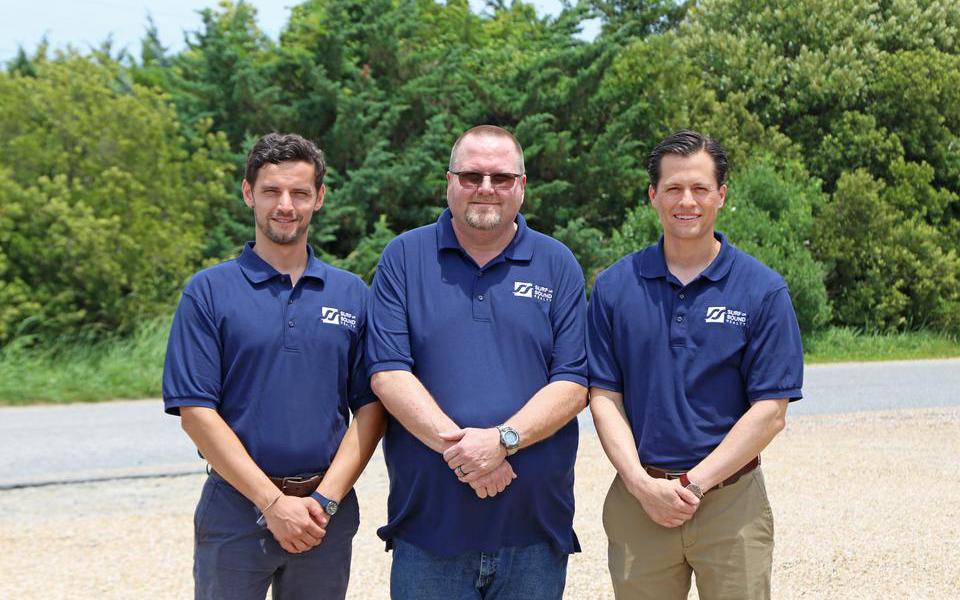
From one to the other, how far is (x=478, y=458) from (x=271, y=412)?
2.39ft

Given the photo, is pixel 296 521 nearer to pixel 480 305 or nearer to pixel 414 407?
pixel 414 407

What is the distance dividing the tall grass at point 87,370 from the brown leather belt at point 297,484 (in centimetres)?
1083

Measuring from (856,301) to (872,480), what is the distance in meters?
13.9

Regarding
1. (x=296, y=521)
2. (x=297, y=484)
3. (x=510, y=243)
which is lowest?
(x=296, y=521)

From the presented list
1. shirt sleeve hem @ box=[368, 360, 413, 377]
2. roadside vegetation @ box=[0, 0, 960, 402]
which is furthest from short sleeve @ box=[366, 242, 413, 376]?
roadside vegetation @ box=[0, 0, 960, 402]

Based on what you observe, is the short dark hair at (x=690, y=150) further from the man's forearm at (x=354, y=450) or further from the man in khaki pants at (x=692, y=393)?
the man's forearm at (x=354, y=450)

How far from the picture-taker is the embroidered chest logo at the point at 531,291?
3.38 meters

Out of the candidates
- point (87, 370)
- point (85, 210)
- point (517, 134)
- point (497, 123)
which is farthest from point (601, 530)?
point (497, 123)

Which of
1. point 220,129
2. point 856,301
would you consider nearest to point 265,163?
point 220,129

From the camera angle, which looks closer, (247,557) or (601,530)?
(247,557)

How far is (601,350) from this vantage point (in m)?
3.48

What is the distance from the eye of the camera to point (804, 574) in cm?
579

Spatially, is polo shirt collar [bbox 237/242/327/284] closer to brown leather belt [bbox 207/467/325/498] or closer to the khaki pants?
brown leather belt [bbox 207/467/325/498]

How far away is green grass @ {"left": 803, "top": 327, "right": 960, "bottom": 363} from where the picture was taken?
18.7 metres
